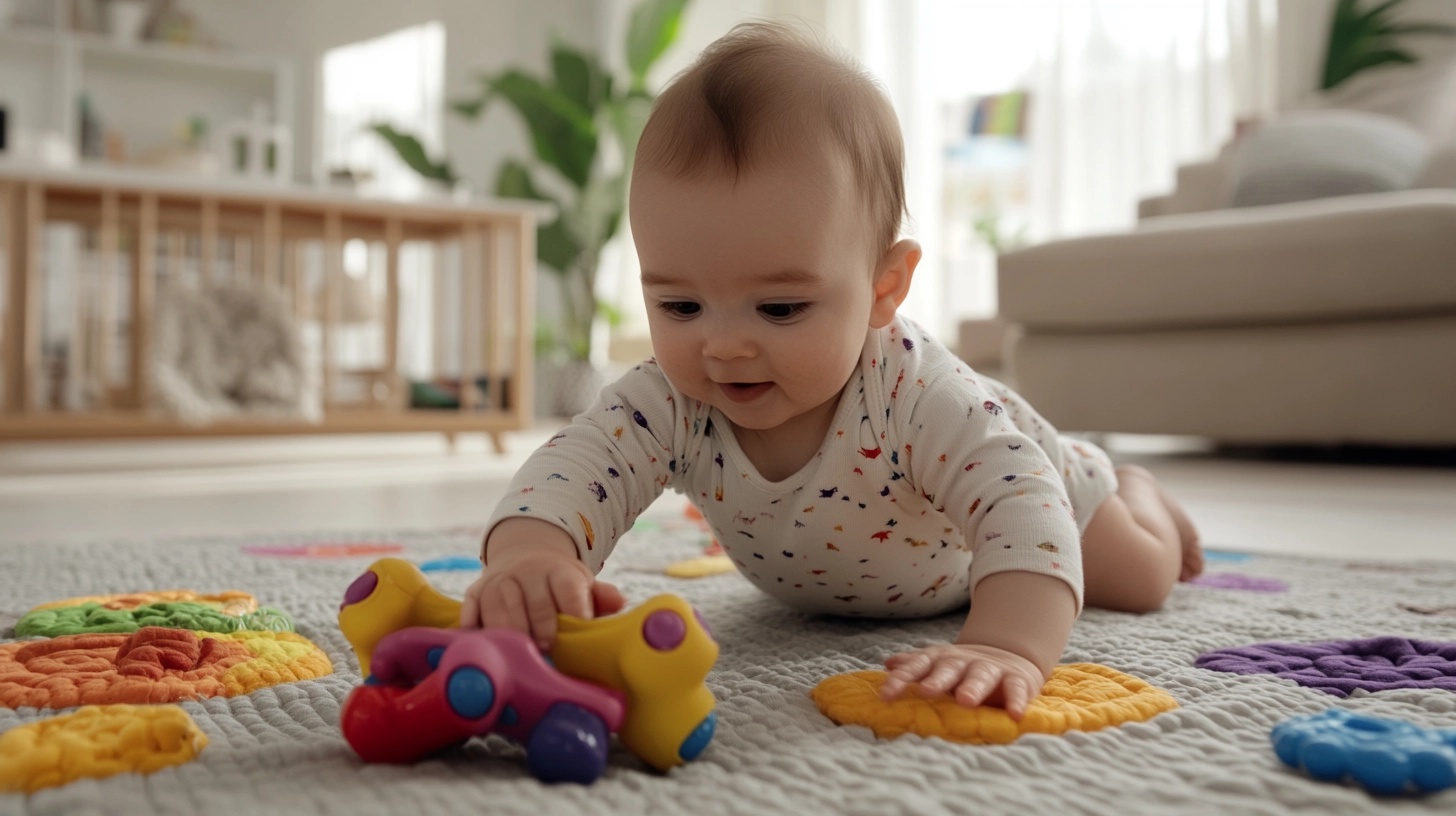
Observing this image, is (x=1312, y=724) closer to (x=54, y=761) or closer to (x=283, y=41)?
(x=54, y=761)

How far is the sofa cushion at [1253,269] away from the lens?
198 cm

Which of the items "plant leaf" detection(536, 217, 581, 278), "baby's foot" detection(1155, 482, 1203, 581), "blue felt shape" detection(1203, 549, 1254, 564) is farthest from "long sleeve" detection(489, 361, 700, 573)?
"plant leaf" detection(536, 217, 581, 278)

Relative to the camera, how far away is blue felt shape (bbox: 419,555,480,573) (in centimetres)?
107

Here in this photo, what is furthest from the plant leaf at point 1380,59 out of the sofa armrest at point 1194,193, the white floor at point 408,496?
the white floor at point 408,496

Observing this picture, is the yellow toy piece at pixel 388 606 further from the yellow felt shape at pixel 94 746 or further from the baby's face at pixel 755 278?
the baby's face at pixel 755 278

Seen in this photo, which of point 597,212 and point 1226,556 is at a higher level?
point 597,212

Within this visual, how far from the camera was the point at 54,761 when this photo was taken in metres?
0.45

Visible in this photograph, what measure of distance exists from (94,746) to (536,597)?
193 mm

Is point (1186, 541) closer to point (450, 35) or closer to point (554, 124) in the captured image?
point (554, 124)

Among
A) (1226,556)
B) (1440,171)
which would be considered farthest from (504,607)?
(1440,171)

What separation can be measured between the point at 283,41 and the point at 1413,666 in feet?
16.2

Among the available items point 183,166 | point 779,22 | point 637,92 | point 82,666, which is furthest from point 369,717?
point 637,92

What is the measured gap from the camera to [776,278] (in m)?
0.63

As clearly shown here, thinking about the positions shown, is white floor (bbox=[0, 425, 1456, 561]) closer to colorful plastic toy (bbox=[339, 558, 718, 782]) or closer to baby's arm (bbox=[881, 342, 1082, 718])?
baby's arm (bbox=[881, 342, 1082, 718])
